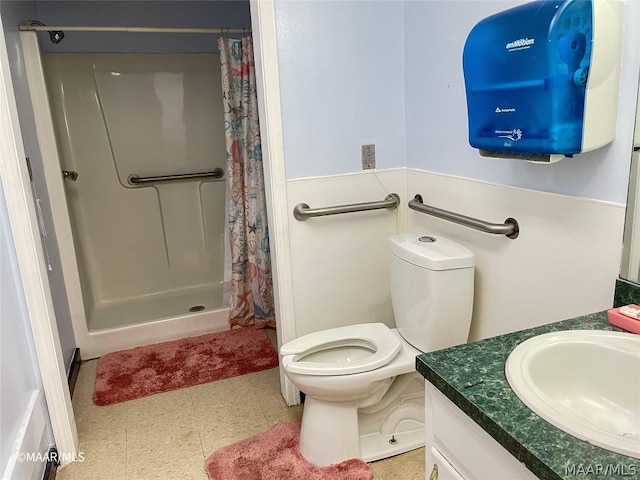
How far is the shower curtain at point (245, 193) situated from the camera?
2.56 metres

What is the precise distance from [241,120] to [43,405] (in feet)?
5.41

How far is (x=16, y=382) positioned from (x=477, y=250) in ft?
5.40

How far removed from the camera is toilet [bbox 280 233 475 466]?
65.9 inches

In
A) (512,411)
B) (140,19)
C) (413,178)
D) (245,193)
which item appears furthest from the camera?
(140,19)

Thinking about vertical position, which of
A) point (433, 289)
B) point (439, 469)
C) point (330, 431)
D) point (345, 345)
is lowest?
point (330, 431)

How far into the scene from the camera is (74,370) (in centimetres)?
253

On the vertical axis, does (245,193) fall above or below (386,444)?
above

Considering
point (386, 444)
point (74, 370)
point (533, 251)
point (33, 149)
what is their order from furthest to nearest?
point (74, 370) → point (33, 149) → point (386, 444) → point (533, 251)

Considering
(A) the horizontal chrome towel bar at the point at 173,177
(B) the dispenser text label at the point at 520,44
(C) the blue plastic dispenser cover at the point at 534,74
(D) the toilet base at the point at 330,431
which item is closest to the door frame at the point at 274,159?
(D) the toilet base at the point at 330,431

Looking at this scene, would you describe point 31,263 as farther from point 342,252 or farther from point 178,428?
point 342,252

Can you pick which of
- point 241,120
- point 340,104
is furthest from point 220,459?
point 241,120

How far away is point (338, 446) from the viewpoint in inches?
69.9

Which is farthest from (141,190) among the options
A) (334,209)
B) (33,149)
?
(334,209)

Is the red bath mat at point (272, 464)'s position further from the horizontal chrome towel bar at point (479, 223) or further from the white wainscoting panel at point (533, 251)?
the horizontal chrome towel bar at point (479, 223)
